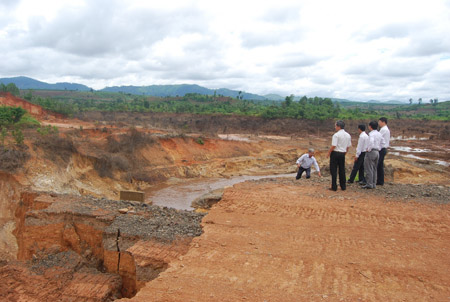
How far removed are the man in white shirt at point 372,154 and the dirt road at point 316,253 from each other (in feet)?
2.38

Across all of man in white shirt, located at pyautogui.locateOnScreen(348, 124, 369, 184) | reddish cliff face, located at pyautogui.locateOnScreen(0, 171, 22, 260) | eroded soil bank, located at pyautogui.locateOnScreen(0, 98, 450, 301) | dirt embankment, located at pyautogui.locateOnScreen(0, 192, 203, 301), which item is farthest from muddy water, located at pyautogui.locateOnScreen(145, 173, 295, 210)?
man in white shirt, located at pyautogui.locateOnScreen(348, 124, 369, 184)

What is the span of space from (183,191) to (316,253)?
40.4 ft

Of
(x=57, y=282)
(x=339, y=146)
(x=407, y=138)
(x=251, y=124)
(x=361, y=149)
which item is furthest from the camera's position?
(x=251, y=124)

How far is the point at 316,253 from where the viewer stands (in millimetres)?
4543

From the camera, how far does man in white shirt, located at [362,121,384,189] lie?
718 cm

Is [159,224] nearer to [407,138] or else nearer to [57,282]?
[57,282]

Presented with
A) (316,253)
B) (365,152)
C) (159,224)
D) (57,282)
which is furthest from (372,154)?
(57,282)

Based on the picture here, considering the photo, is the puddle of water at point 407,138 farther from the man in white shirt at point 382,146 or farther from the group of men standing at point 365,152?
the group of men standing at point 365,152

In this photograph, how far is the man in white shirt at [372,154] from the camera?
7176mm

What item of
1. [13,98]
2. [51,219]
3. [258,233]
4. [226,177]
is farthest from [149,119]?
[258,233]

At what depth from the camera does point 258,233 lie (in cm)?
527

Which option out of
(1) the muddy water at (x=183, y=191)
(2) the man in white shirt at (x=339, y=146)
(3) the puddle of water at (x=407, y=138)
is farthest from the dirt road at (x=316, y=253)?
(3) the puddle of water at (x=407, y=138)

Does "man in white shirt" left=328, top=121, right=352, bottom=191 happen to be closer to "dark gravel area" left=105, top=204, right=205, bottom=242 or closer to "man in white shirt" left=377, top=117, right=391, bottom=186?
"man in white shirt" left=377, top=117, right=391, bottom=186

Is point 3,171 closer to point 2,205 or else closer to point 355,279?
point 2,205
